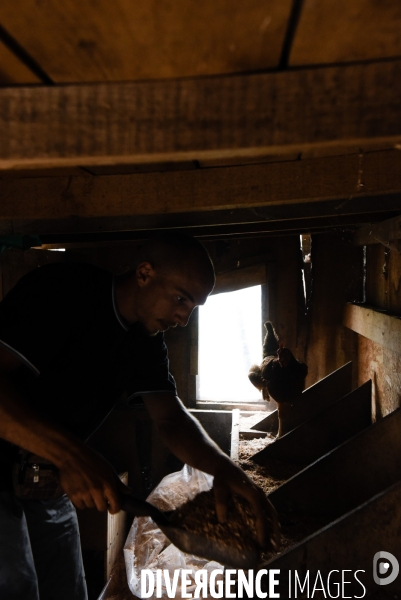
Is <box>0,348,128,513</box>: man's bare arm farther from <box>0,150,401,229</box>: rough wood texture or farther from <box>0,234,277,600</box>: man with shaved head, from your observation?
<box>0,150,401,229</box>: rough wood texture

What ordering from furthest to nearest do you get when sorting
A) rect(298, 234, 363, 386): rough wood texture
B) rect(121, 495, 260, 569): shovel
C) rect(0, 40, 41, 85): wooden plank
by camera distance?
1. rect(298, 234, 363, 386): rough wood texture
2. rect(121, 495, 260, 569): shovel
3. rect(0, 40, 41, 85): wooden plank

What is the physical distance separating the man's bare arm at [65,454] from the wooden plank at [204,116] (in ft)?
3.11

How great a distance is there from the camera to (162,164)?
66.8 inches

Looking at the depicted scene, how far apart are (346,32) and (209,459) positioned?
1590 mm

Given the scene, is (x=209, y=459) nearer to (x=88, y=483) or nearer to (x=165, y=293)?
(x=88, y=483)

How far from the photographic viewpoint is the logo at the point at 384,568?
1564 mm

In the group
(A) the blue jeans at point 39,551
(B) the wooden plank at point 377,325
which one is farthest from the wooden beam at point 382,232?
(A) the blue jeans at point 39,551

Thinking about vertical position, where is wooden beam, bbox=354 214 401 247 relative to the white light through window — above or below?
above

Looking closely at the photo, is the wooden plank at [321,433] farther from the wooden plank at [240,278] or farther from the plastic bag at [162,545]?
the wooden plank at [240,278]

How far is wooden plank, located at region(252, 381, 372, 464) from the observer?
121 inches

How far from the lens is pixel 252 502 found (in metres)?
1.54

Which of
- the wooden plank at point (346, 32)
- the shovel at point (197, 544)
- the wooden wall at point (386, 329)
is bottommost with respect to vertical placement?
the shovel at point (197, 544)

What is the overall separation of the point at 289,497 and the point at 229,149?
2.12 m

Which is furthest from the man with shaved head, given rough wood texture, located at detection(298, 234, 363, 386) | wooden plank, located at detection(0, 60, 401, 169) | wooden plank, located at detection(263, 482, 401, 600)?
rough wood texture, located at detection(298, 234, 363, 386)
